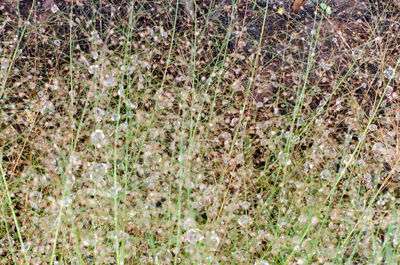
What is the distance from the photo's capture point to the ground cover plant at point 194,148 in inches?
62.6

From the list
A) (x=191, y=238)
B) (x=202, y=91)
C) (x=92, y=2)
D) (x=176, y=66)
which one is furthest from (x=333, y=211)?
(x=92, y=2)

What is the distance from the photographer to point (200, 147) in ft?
6.14

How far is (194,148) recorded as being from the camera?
68.9 inches

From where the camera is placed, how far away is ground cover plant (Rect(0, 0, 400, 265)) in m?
1.59

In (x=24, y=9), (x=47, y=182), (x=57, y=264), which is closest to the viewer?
(x=57, y=264)

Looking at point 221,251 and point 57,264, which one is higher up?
point 221,251

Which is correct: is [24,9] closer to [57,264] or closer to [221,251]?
[57,264]

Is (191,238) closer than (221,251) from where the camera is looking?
Yes

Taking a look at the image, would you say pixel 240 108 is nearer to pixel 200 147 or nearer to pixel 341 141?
pixel 200 147

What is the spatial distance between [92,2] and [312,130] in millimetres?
1132

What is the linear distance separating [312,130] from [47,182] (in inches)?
42.6

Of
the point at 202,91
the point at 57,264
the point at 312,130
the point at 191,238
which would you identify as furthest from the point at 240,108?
the point at 57,264

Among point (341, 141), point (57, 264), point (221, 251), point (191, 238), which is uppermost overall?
point (341, 141)

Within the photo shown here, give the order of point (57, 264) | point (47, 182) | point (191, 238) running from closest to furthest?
point (191, 238)
point (57, 264)
point (47, 182)
